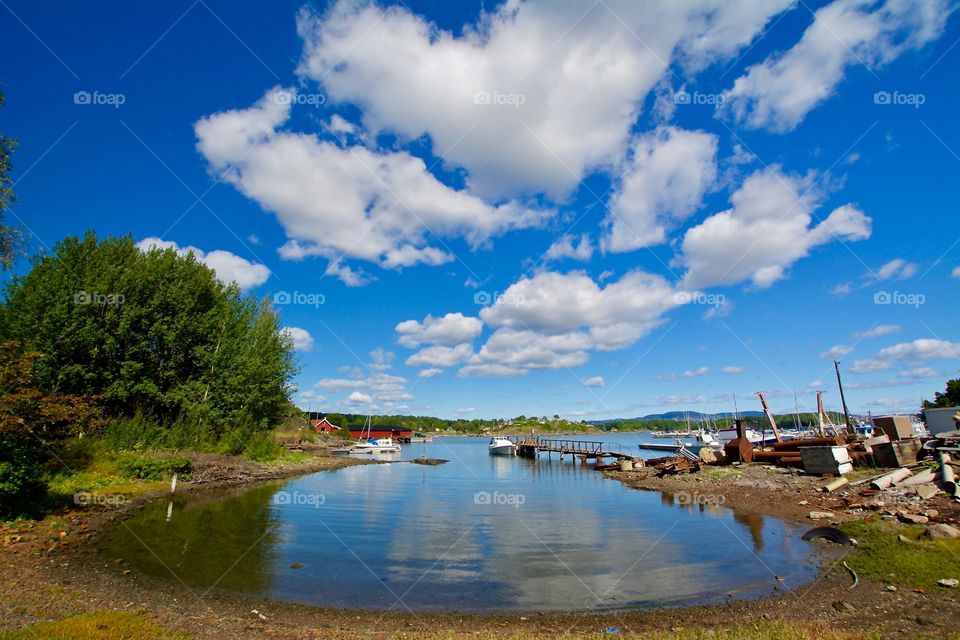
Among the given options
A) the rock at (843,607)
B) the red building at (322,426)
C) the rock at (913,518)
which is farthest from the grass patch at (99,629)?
the red building at (322,426)

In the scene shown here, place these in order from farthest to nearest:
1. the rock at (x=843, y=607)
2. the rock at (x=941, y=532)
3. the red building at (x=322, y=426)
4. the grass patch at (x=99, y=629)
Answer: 1. the red building at (x=322, y=426)
2. the rock at (x=941, y=532)
3. the rock at (x=843, y=607)
4. the grass patch at (x=99, y=629)

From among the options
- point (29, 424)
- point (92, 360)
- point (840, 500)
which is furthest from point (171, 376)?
point (840, 500)

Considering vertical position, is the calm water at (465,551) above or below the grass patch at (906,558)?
below

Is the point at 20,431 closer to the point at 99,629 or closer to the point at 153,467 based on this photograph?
the point at 99,629

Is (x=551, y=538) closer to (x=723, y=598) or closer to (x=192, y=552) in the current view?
(x=723, y=598)

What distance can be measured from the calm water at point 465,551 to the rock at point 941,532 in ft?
12.3

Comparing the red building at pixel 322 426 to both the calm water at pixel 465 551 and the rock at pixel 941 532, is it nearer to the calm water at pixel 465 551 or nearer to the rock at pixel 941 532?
the calm water at pixel 465 551

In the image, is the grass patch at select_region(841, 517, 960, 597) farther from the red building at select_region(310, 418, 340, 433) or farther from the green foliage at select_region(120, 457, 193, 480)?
the red building at select_region(310, 418, 340, 433)

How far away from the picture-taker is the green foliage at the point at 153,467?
1341 inches

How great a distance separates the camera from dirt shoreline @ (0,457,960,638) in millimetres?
11336

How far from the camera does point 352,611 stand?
45.4 ft

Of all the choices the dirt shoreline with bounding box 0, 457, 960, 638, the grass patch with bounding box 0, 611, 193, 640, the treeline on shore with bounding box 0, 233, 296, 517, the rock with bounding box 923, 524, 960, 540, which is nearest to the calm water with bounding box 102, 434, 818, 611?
the dirt shoreline with bounding box 0, 457, 960, 638

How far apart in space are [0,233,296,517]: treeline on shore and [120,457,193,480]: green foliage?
2367mm

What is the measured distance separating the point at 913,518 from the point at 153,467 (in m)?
45.0
